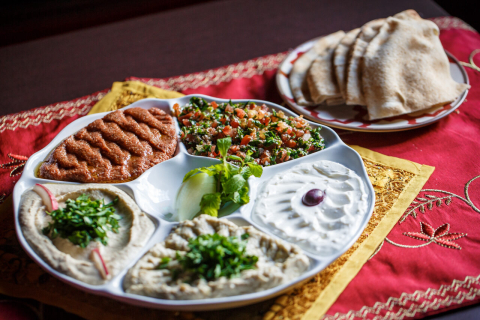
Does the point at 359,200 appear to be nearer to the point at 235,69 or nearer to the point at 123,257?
the point at 123,257

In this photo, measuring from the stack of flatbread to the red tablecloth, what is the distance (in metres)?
0.28

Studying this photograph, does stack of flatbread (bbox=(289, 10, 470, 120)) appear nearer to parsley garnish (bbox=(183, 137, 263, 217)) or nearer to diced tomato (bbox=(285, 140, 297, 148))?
diced tomato (bbox=(285, 140, 297, 148))

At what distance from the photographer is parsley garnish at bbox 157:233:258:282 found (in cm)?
193

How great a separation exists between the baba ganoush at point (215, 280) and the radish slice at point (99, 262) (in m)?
0.12

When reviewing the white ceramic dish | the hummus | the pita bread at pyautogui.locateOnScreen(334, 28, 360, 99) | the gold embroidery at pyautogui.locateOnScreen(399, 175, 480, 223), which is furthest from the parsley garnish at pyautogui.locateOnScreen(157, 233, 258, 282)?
the pita bread at pyautogui.locateOnScreen(334, 28, 360, 99)

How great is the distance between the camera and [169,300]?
188 cm

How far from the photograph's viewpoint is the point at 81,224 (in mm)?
2145

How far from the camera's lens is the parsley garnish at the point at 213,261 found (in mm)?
1933

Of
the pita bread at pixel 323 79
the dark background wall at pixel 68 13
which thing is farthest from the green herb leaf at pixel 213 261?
the dark background wall at pixel 68 13

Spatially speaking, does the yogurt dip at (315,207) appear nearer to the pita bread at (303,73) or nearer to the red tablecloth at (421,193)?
the red tablecloth at (421,193)

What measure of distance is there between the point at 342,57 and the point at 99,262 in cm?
293

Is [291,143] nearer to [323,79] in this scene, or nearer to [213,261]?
[323,79]

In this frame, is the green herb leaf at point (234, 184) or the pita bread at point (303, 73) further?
the pita bread at point (303, 73)

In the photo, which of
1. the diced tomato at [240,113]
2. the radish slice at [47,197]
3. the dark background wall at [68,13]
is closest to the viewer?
the radish slice at [47,197]
